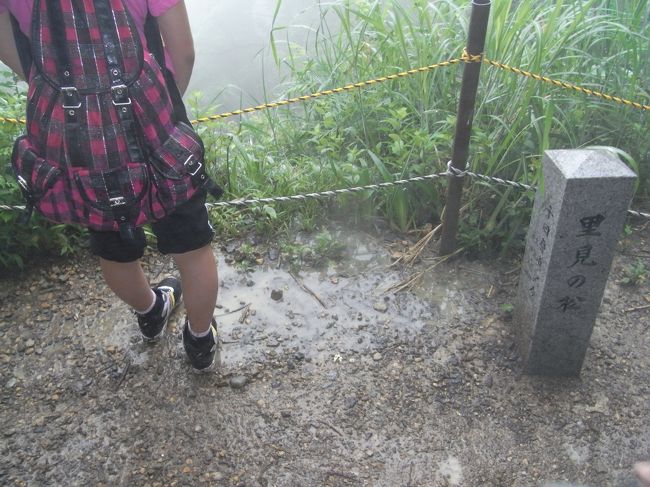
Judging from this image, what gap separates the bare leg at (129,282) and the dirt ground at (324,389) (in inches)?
12.1

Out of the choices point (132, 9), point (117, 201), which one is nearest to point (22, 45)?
point (132, 9)

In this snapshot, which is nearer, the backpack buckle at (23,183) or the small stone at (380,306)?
the backpack buckle at (23,183)

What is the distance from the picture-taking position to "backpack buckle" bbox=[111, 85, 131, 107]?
1671mm

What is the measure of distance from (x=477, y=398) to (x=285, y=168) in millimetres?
1806

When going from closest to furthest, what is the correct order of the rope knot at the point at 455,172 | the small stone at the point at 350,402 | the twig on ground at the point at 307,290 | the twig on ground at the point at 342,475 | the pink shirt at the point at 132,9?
1. the pink shirt at the point at 132,9
2. the twig on ground at the point at 342,475
3. the small stone at the point at 350,402
4. the rope knot at the point at 455,172
5. the twig on ground at the point at 307,290

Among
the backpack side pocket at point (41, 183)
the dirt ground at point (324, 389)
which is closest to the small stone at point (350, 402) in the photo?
the dirt ground at point (324, 389)

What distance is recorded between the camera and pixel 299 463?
2201mm

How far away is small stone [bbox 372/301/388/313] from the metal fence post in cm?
48

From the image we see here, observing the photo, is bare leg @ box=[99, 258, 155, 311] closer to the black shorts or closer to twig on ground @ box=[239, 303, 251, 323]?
the black shorts

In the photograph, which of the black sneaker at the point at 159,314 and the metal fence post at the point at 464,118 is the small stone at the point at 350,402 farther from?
the metal fence post at the point at 464,118

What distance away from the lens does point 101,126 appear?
1699mm

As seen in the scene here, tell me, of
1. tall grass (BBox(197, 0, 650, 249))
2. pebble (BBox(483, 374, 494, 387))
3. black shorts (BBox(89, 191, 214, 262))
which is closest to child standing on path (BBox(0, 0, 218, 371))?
black shorts (BBox(89, 191, 214, 262))

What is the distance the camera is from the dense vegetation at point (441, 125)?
10.1 ft

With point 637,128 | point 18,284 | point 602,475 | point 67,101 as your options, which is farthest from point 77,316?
point 637,128
